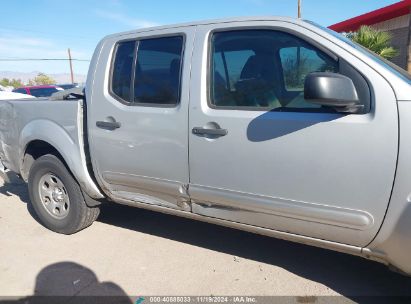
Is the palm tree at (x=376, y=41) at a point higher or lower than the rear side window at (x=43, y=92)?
higher

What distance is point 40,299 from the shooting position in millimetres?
2713

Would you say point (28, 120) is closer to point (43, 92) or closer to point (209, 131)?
point (209, 131)

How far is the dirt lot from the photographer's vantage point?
279cm

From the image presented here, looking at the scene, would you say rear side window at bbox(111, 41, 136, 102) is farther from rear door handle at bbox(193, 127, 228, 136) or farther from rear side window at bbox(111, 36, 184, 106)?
rear door handle at bbox(193, 127, 228, 136)

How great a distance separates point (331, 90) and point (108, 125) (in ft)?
6.31

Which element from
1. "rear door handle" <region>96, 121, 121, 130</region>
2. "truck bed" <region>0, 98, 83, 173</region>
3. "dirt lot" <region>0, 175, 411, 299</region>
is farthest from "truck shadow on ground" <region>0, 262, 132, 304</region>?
"rear door handle" <region>96, 121, 121, 130</region>

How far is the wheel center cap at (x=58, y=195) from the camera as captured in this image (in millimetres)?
3766

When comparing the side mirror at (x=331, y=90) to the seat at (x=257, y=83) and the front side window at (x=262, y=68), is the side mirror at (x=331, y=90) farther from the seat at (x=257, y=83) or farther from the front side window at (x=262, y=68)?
the seat at (x=257, y=83)

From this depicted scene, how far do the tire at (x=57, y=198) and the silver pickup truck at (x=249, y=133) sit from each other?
0.02m

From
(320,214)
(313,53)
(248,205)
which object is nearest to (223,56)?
(313,53)

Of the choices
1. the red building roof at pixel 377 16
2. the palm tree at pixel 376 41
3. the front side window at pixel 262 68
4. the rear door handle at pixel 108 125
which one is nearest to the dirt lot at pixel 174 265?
the rear door handle at pixel 108 125

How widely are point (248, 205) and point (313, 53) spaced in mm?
1126

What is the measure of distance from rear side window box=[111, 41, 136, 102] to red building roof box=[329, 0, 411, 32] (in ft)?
39.0

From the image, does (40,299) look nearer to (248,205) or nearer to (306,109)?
(248,205)
